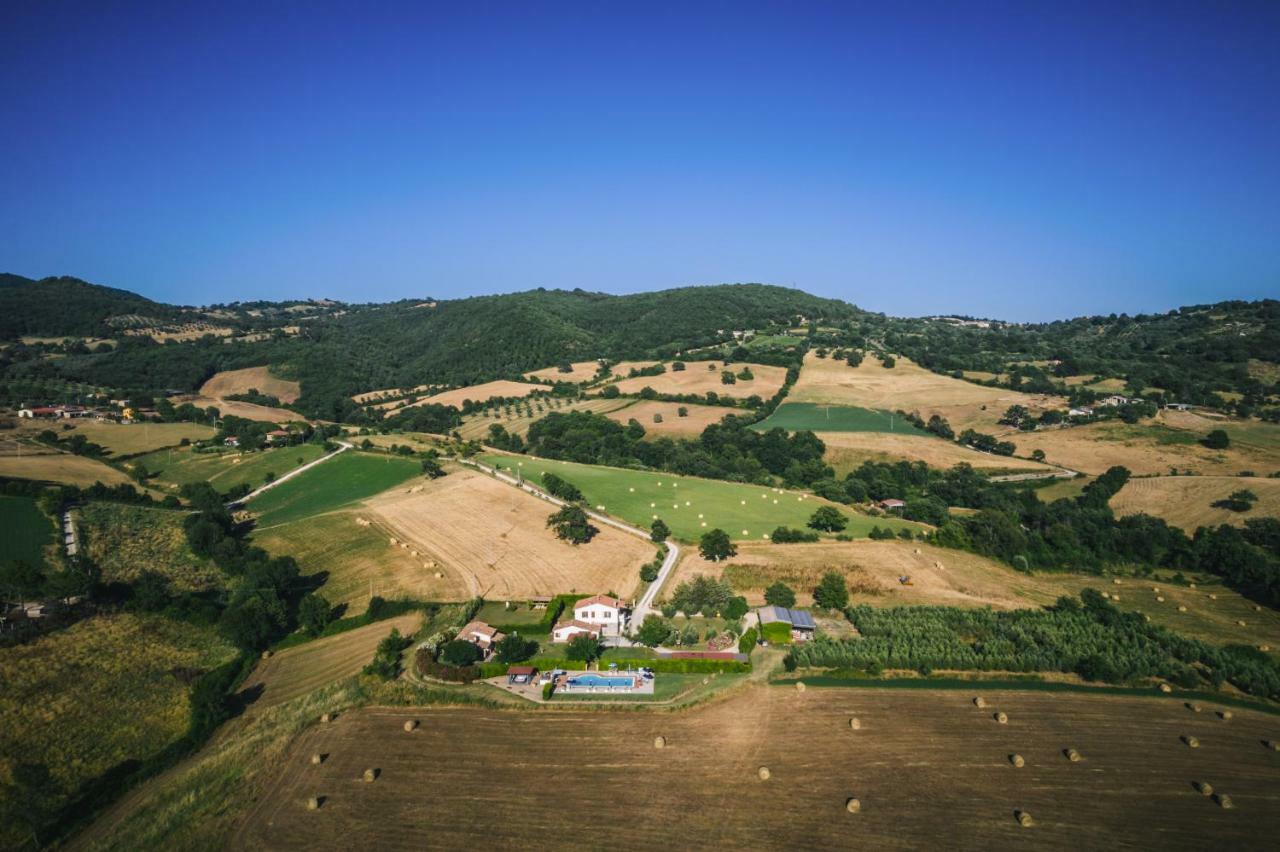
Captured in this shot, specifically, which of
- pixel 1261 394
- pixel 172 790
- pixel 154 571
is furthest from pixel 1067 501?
pixel 154 571

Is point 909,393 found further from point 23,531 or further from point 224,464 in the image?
point 23,531

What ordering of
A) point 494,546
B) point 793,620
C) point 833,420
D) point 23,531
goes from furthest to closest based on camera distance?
point 833,420 → point 494,546 → point 23,531 → point 793,620

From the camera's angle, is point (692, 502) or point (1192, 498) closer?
point (1192, 498)

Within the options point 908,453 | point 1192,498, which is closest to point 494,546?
point 908,453

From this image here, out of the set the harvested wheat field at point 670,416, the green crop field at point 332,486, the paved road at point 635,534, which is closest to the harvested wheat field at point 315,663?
the paved road at point 635,534

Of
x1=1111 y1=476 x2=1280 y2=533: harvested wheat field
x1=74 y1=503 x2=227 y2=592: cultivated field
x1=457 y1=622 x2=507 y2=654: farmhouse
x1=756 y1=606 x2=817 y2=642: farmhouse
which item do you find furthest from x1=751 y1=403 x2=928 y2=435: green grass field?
x1=74 y1=503 x2=227 y2=592: cultivated field

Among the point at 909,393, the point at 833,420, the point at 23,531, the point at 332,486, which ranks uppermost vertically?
the point at 909,393

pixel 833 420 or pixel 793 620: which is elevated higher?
pixel 833 420


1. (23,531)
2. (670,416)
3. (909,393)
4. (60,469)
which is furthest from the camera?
(909,393)
